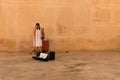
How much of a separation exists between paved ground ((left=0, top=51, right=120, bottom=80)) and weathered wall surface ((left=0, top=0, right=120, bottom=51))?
1.64ft

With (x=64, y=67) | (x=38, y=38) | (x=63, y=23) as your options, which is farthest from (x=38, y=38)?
(x=64, y=67)

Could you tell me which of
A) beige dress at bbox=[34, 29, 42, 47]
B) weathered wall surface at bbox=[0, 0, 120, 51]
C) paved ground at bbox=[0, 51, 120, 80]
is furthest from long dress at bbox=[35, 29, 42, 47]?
weathered wall surface at bbox=[0, 0, 120, 51]

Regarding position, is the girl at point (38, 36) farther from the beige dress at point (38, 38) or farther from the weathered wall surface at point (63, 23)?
the weathered wall surface at point (63, 23)

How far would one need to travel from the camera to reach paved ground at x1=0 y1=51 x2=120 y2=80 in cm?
606

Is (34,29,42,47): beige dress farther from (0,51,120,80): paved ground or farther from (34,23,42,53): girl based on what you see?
(0,51,120,80): paved ground

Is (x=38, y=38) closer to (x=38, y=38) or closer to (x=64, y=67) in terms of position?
(x=38, y=38)

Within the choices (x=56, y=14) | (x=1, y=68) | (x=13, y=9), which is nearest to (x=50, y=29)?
(x=56, y=14)

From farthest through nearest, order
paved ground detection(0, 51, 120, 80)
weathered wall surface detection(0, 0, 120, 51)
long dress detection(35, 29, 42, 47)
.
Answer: weathered wall surface detection(0, 0, 120, 51) → long dress detection(35, 29, 42, 47) → paved ground detection(0, 51, 120, 80)

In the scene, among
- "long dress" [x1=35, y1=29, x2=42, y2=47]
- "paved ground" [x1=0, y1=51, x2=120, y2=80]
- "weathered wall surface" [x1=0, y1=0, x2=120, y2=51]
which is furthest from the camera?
"weathered wall surface" [x1=0, y1=0, x2=120, y2=51]

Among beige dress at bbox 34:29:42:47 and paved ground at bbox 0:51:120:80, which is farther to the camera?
beige dress at bbox 34:29:42:47

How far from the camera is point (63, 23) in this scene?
925 cm

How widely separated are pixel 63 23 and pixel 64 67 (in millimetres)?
2550

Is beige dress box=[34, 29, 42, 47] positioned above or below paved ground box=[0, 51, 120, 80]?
above

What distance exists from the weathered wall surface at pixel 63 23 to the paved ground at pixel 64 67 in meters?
0.50
